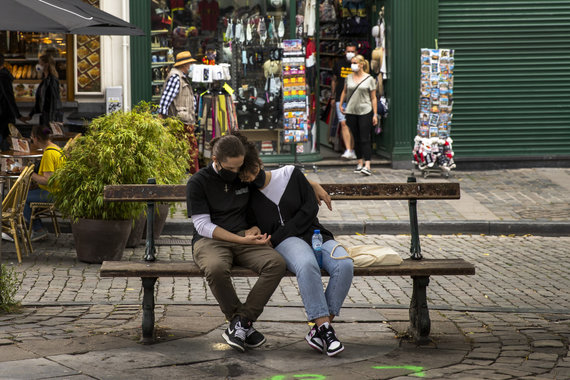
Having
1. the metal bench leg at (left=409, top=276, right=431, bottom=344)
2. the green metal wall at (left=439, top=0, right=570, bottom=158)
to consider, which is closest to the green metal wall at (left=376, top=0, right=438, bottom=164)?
the green metal wall at (left=439, top=0, right=570, bottom=158)

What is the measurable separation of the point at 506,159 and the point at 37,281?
9.23 metres

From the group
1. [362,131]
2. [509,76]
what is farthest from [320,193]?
[509,76]

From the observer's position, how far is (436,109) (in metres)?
14.6

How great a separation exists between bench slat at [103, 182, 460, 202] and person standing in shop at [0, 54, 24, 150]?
8.73m

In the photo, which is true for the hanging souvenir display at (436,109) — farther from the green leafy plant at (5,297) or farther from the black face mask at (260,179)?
the green leafy plant at (5,297)

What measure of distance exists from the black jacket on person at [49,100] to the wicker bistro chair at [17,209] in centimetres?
534

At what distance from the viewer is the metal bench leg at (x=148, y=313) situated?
6.33 metres

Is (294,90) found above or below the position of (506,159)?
above

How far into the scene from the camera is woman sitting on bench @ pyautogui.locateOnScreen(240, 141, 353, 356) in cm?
611

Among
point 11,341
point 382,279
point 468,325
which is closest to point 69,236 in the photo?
point 382,279

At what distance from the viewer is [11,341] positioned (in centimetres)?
630

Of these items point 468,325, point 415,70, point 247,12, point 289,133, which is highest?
point 247,12

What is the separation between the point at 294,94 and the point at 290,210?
8.57m

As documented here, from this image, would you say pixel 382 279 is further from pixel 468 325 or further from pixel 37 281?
pixel 37 281
